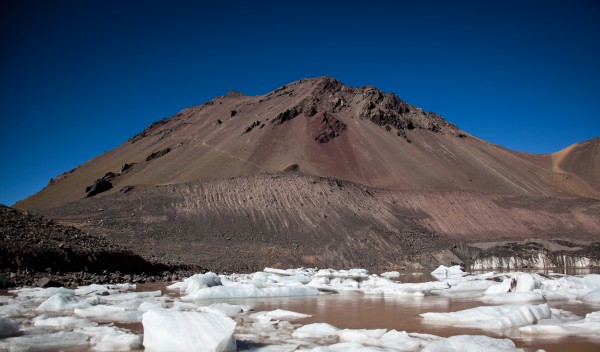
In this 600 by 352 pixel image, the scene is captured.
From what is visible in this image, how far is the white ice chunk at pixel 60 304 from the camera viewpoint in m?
12.0

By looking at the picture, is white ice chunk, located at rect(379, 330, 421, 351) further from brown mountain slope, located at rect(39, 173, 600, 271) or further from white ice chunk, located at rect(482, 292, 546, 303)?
brown mountain slope, located at rect(39, 173, 600, 271)

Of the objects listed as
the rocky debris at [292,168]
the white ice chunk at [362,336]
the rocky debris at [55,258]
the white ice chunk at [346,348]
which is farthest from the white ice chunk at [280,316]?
the rocky debris at [292,168]

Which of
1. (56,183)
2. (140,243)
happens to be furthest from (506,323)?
(56,183)

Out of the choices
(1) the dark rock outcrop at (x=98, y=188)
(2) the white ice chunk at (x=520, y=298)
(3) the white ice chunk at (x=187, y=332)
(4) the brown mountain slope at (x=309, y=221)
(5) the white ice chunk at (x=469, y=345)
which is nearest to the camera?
(3) the white ice chunk at (x=187, y=332)

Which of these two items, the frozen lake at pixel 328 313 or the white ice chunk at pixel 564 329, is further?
the white ice chunk at pixel 564 329

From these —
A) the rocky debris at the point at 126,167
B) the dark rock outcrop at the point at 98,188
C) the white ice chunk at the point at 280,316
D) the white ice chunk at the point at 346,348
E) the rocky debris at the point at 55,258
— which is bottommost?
the white ice chunk at the point at 346,348

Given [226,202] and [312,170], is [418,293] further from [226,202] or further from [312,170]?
[312,170]

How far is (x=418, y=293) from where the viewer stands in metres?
18.9

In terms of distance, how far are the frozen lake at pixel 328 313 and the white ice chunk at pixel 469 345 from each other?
67cm

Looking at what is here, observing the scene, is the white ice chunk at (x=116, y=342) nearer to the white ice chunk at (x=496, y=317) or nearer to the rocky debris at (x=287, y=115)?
the white ice chunk at (x=496, y=317)

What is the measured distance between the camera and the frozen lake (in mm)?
8469

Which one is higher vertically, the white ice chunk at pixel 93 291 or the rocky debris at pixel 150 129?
the rocky debris at pixel 150 129

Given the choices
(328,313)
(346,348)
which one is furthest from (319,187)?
(346,348)

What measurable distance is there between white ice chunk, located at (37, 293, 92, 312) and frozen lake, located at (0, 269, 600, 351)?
0.03 meters
